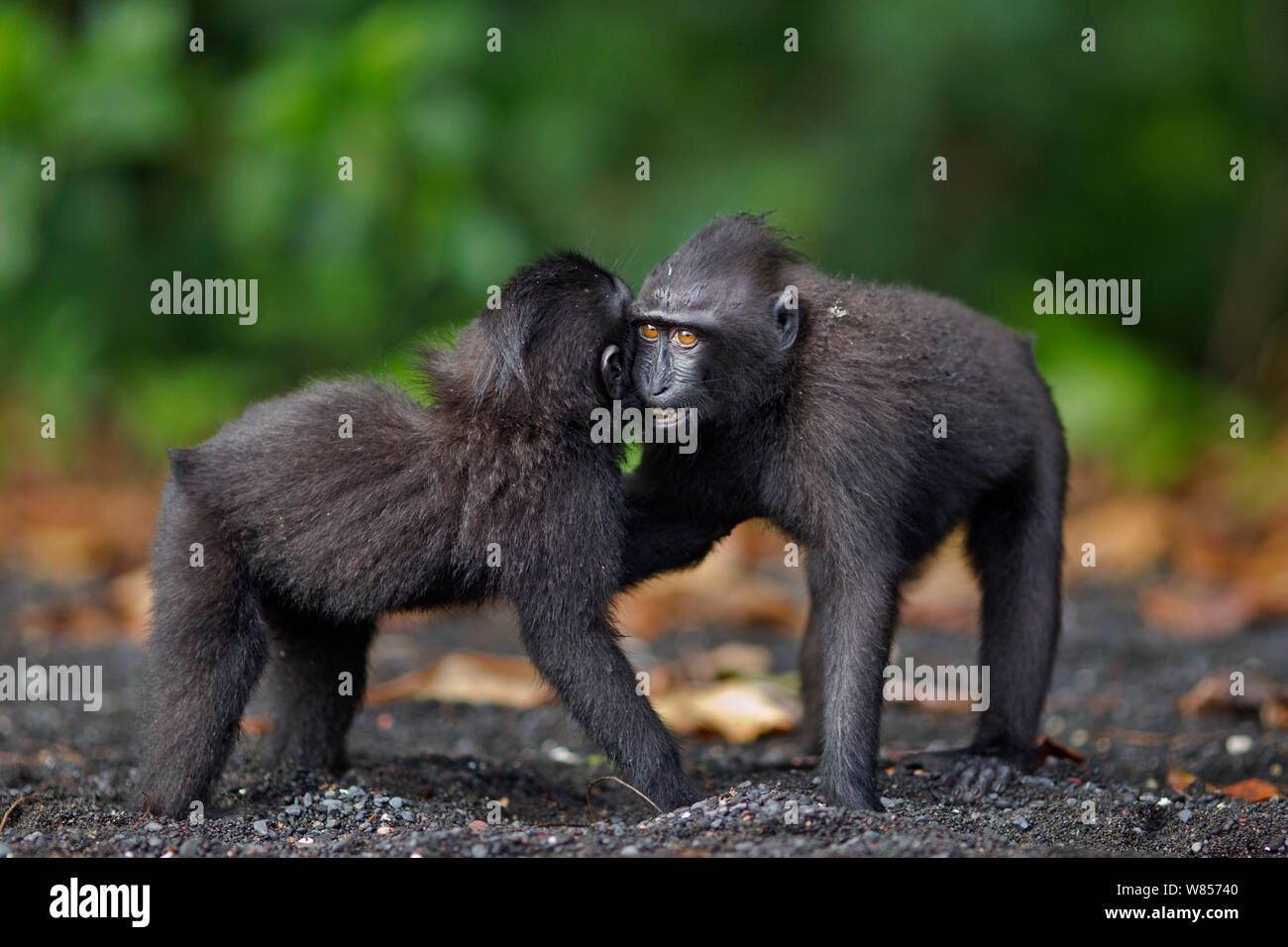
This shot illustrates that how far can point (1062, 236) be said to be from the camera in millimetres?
14438

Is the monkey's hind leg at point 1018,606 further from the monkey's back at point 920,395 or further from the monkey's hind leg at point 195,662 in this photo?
the monkey's hind leg at point 195,662

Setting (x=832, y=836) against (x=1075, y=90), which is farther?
(x=1075, y=90)

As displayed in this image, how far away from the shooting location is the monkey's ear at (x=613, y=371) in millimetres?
5938

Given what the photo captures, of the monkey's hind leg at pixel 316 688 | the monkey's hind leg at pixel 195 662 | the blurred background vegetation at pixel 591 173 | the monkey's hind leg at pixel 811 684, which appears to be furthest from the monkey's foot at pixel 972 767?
the blurred background vegetation at pixel 591 173

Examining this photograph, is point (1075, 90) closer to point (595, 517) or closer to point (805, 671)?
point (805, 671)

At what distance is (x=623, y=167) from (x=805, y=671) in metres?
7.27

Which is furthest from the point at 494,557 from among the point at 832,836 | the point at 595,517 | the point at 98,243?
the point at 98,243

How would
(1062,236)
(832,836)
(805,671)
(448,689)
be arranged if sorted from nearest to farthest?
(832,836) < (805,671) < (448,689) < (1062,236)

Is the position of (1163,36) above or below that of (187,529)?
above

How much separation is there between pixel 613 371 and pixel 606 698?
4.37 ft

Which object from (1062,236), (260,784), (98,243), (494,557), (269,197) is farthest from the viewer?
(1062,236)
